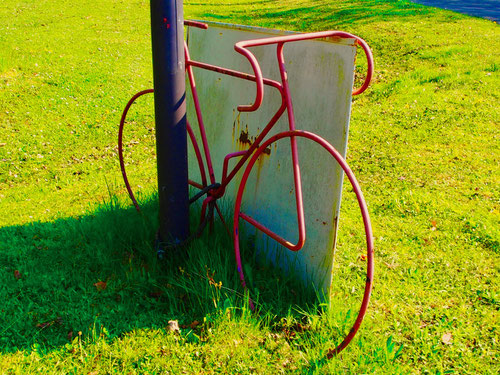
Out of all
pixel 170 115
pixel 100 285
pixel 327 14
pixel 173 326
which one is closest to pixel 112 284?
pixel 100 285

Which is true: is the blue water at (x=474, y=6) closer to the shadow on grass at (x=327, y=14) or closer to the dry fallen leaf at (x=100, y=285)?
the shadow on grass at (x=327, y=14)

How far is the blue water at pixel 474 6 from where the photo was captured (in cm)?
1173

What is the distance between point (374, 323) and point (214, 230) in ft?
3.75

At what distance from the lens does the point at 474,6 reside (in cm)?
1305

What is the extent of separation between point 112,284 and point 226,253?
28.0 inches

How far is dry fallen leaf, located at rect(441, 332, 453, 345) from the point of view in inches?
109

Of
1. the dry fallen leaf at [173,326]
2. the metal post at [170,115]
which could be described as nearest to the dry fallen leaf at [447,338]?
the dry fallen leaf at [173,326]

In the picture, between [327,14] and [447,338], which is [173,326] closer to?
[447,338]

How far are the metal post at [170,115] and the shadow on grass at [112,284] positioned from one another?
23 cm

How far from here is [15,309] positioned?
2854mm

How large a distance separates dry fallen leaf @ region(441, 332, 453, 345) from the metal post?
5.24 ft

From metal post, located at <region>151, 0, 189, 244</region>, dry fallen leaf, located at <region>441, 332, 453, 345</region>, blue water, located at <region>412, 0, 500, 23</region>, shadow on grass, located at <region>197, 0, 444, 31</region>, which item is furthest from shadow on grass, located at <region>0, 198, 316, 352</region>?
blue water, located at <region>412, 0, 500, 23</region>

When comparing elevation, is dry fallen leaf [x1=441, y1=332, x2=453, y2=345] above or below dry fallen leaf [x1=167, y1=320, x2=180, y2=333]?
below

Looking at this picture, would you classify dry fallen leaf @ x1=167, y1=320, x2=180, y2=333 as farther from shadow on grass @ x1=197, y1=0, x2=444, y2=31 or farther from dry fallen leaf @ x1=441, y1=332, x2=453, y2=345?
shadow on grass @ x1=197, y1=0, x2=444, y2=31
